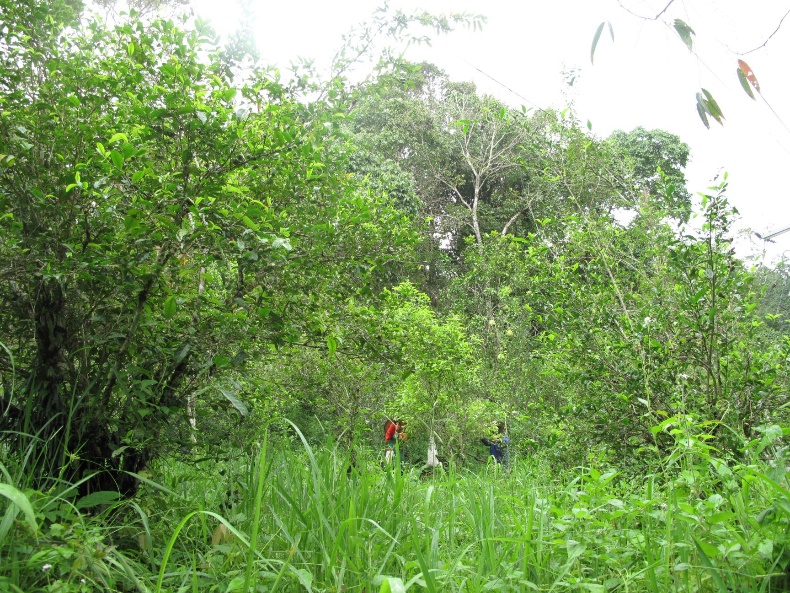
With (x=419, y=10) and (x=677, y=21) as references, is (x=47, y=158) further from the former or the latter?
(x=677, y=21)

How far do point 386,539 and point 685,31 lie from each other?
1676 millimetres

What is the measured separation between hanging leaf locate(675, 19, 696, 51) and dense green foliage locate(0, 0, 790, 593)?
3.58 ft

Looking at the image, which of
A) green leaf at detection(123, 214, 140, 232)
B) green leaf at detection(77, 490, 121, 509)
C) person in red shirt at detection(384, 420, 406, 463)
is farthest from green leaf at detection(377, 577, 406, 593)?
green leaf at detection(123, 214, 140, 232)

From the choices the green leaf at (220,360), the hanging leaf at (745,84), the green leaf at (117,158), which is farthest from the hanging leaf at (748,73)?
the green leaf at (220,360)

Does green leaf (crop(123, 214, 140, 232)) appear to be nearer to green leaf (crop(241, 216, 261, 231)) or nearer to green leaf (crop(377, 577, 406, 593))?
green leaf (crop(241, 216, 261, 231))

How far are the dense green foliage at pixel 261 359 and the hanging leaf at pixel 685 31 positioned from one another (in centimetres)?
109

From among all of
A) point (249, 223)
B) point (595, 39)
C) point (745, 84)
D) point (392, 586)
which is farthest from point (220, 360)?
point (745, 84)

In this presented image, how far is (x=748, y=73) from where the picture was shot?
1.04 m

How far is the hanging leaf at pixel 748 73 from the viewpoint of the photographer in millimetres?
1017

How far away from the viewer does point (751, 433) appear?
3232 mm

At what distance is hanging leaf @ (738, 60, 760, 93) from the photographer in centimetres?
102

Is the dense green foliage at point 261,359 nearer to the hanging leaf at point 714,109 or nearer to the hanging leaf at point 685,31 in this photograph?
the hanging leaf at point 714,109

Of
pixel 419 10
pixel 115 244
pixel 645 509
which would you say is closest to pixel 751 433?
pixel 645 509

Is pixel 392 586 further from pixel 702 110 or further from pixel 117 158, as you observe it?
pixel 117 158
